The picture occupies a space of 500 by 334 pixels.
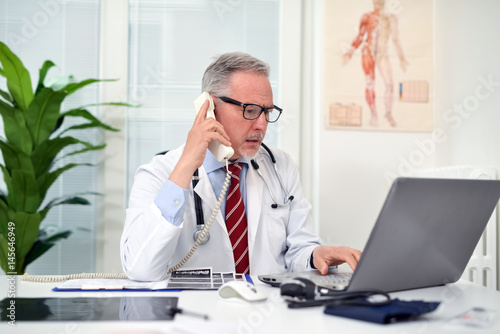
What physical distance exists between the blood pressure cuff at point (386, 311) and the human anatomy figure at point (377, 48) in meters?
1.98

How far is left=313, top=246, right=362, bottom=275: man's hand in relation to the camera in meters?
1.44

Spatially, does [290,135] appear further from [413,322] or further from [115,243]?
[413,322]

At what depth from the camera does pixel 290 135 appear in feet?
9.50

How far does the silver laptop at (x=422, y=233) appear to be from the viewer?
1.00 meters

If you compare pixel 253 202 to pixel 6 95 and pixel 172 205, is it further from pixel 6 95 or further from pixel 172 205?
pixel 6 95

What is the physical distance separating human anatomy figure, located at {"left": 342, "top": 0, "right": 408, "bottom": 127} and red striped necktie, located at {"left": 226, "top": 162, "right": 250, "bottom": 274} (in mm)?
1280

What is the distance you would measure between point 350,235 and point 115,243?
1.37 metres

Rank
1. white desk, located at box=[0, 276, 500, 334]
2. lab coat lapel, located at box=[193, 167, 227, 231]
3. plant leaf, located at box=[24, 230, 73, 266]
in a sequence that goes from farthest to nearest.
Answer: plant leaf, located at box=[24, 230, 73, 266], lab coat lapel, located at box=[193, 167, 227, 231], white desk, located at box=[0, 276, 500, 334]

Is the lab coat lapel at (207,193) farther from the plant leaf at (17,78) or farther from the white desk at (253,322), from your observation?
the plant leaf at (17,78)

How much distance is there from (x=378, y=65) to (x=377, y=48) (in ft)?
0.33

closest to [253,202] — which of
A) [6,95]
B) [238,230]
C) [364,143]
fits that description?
[238,230]

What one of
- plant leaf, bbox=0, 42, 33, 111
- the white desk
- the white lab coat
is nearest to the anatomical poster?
the white lab coat

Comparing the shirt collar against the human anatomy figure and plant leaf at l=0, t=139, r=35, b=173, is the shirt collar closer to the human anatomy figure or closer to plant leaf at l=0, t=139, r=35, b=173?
plant leaf at l=0, t=139, r=35, b=173

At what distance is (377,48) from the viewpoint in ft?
9.28
